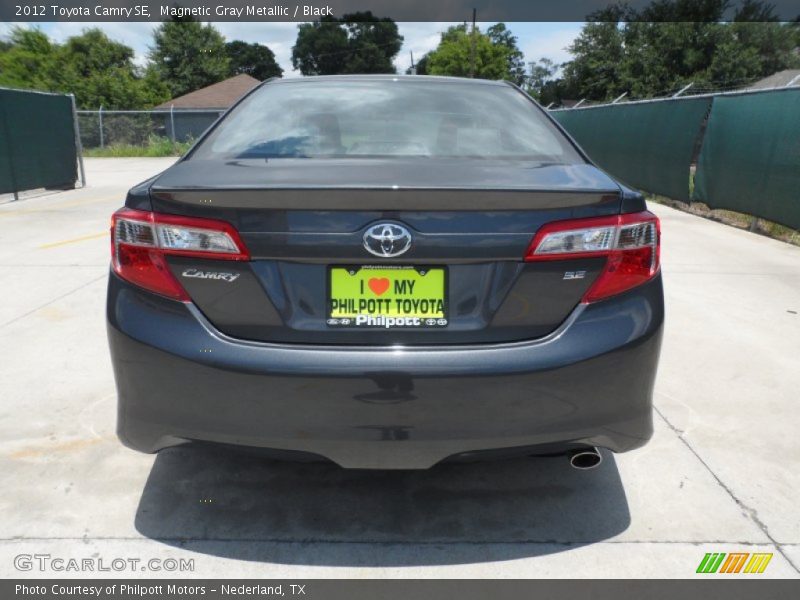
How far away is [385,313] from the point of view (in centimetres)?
215

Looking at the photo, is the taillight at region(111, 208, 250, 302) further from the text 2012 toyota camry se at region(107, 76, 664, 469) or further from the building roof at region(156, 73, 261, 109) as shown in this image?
the building roof at region(156, 73, 261, 109)

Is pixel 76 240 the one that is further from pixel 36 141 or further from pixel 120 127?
pixel 120 127

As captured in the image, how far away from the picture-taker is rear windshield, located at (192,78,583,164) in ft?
9.05

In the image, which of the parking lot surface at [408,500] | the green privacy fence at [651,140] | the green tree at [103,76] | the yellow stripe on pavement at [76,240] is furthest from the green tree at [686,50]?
the parking lot surface at [408,500]

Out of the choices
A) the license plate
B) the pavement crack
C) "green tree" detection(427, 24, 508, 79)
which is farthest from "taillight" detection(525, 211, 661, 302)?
"green tree" detection(427, 24, 508, 79)

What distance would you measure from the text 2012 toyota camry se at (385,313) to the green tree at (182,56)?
66.3 metres

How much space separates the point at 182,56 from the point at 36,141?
5477cm

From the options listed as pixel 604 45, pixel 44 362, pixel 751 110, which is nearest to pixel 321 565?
pixel 44 362

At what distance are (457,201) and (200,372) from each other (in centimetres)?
94

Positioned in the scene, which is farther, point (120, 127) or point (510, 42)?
point (510, 42)

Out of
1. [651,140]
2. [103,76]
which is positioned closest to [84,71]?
[103,76]

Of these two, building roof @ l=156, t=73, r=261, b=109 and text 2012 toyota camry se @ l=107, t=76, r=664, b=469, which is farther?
building roof @ l=156, t=73, r=261, b=109

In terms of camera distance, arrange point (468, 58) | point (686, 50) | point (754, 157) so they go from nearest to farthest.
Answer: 1. point (754, 157)
2. point (686, 50)
3. point (468, 58)

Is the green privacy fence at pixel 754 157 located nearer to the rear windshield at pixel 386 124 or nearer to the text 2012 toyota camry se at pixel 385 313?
the rear windshield at pixel 386 124
